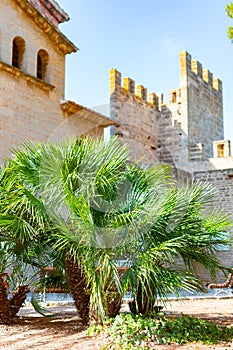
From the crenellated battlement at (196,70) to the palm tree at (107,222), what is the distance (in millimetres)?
18844

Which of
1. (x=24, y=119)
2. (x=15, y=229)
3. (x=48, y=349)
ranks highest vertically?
(x=24, y=119)

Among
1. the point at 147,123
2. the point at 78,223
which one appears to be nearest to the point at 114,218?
the point at 78,223

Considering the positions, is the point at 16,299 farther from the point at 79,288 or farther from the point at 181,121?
the point at 181,121

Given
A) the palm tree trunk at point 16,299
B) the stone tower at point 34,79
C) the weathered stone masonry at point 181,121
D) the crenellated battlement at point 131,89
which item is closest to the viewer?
the palm tree trunk at point 16,299

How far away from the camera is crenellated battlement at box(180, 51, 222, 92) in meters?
24.2

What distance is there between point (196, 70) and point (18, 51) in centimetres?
1225

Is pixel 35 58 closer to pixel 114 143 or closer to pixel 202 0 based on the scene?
pixel 202 0

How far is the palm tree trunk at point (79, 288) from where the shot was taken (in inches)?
238

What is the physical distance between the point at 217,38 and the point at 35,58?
6.77m

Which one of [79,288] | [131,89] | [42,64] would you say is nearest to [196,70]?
[131,89]

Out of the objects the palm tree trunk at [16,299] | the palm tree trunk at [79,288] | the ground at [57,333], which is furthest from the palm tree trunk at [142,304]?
the palm tree trunk at [16,299]

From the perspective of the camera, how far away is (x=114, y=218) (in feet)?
18.2

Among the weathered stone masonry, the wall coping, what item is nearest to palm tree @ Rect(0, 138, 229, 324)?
the wall coping

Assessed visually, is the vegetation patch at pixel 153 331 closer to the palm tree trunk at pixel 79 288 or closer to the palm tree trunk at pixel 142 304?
the palm tree trunk at pixel 142 304
